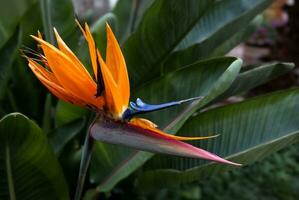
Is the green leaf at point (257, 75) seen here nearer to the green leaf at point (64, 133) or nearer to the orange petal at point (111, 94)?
the green leaf at point (64, 133)

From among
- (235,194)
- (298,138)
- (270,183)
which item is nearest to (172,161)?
(298,138)

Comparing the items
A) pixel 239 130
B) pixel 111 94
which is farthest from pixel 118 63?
pixel 239 130

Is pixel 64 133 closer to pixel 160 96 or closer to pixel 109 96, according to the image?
pixel 160 96

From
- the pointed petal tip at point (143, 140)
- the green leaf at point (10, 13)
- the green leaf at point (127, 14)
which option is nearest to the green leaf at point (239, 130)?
the pointed petal tip at point (143, 140)

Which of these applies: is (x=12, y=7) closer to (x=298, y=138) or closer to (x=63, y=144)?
(x=63, y=144)

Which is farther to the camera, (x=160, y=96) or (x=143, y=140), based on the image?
(x=160, y=96)
